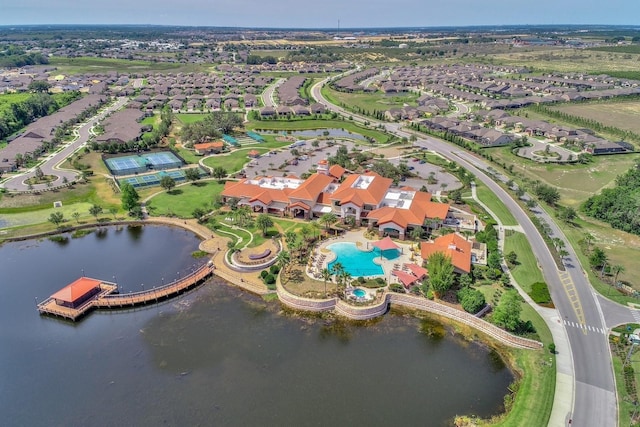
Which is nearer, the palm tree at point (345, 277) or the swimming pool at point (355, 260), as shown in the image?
the palm tree at point (345, 277)

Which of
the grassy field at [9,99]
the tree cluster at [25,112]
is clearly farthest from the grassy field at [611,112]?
the grassy field at [9,99]

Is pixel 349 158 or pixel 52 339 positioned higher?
pixel 349 158

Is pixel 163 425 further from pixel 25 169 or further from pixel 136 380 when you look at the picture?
pixel 25 169

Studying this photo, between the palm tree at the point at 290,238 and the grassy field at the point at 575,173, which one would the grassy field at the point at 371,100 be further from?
the palm tree at the point at 290,238

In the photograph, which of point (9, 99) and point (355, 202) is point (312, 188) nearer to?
point (355, 202)

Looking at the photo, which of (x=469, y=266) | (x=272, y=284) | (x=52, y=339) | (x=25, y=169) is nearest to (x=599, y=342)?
(x=469, y=266)
